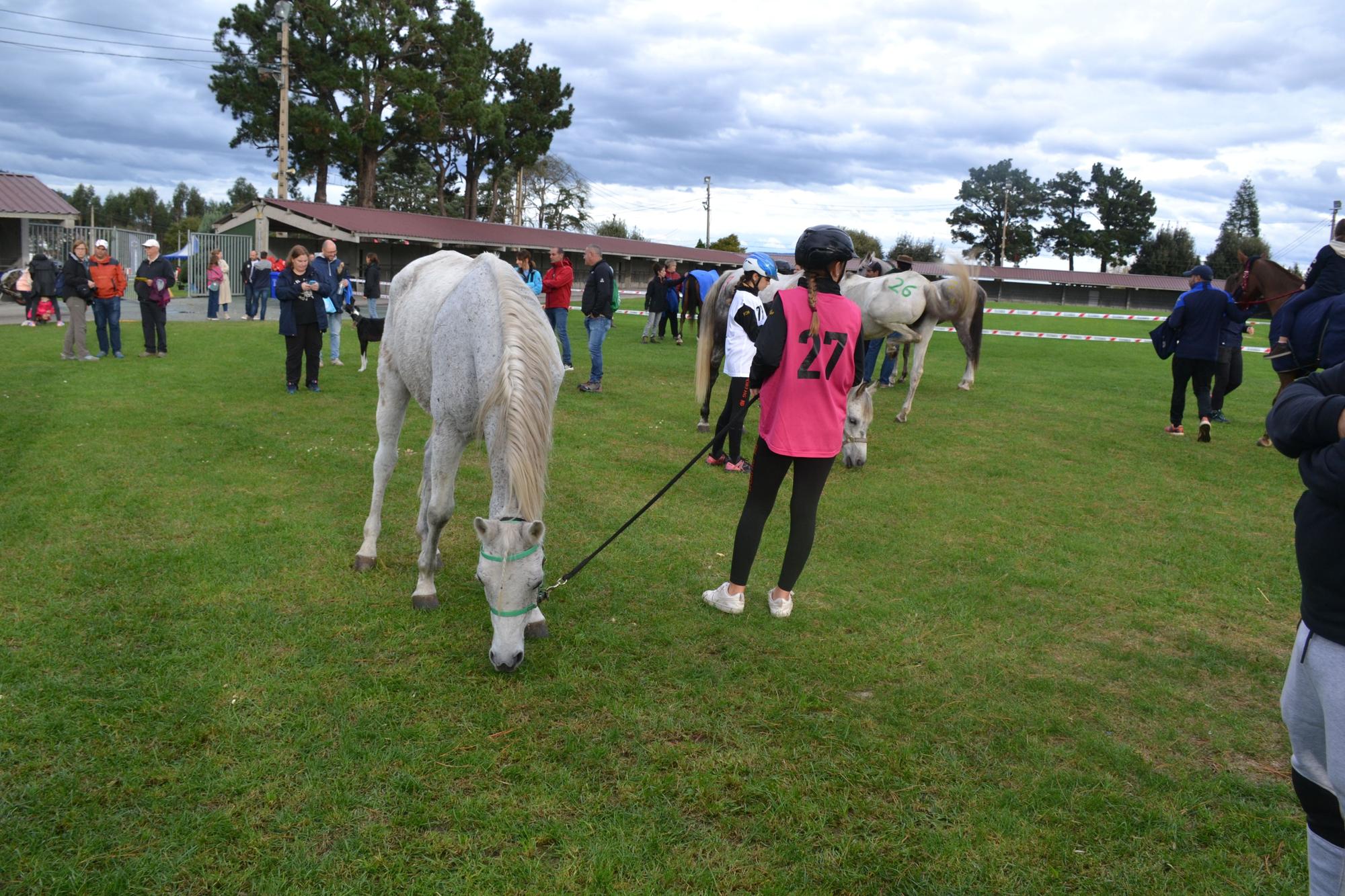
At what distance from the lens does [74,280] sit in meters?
12.5

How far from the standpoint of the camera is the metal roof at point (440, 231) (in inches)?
1287

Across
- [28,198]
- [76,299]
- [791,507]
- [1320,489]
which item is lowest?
[791,507]

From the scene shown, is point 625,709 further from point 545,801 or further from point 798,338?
point 798,338

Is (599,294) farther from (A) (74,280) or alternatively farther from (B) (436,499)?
(A) (74,280)

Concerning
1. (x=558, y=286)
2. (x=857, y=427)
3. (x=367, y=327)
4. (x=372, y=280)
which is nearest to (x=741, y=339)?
(x=857, y=427)

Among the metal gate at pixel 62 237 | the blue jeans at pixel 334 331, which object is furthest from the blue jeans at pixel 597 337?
the metal gate at pixel 62 237

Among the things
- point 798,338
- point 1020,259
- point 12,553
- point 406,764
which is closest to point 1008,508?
point 798,338

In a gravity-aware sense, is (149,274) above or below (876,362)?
above

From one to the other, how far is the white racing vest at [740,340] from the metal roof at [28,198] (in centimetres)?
2770

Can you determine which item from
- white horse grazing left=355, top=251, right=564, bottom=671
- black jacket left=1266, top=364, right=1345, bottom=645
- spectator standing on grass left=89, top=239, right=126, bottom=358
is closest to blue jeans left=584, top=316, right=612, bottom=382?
white horse grazing left=355, top=251, right=564, bottom=671

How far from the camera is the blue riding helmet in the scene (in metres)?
8.16

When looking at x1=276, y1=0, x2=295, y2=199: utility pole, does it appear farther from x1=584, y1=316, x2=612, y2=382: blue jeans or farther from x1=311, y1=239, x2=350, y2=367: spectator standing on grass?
x1=584, y1=316, x2=612, y2=382: blue jeans

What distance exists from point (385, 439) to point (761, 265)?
449cm

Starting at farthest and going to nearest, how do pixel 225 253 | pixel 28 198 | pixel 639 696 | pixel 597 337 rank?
pixel 225 253
pixel 28 198
pixel 597 337
pixel 639 696
